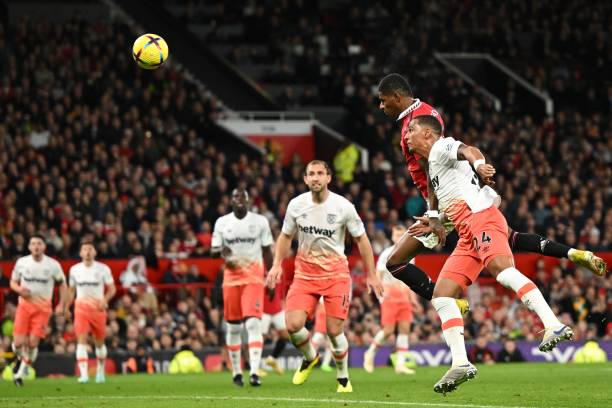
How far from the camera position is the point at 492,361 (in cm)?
2577

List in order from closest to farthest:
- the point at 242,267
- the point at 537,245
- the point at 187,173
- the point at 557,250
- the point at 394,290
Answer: the point at 557,250
the point at 537,245
the point at 242,267
the point at 394,290
the point at 187,173

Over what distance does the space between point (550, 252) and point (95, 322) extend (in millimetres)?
10499

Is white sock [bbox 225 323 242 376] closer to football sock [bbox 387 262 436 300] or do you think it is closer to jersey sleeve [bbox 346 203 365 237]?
jersey sleeve [bbox 346 203 365 237]

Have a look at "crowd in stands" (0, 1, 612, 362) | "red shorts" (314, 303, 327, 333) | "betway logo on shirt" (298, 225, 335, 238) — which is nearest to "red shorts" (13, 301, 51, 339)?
"crowd in stands" (0, 1, 612, 362)

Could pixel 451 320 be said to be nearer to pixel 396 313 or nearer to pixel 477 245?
pixel 477 245

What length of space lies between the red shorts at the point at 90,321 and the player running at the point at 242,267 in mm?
3016

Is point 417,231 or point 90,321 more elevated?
point 417,231

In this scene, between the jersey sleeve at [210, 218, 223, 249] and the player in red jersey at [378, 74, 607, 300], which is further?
the jersey sleeve at [210, 218, 223, 249]

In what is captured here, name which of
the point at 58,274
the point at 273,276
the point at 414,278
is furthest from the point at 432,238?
the point at 58,274

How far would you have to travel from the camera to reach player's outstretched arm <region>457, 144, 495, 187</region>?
445 inches

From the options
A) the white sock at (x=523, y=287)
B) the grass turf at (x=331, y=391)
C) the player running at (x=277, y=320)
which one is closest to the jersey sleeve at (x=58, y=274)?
the grass turf at (x=331, y=391)

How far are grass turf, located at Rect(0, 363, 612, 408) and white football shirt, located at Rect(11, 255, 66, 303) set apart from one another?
154 cm

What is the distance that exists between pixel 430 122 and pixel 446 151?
1.98ft

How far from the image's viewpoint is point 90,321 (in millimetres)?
21297
